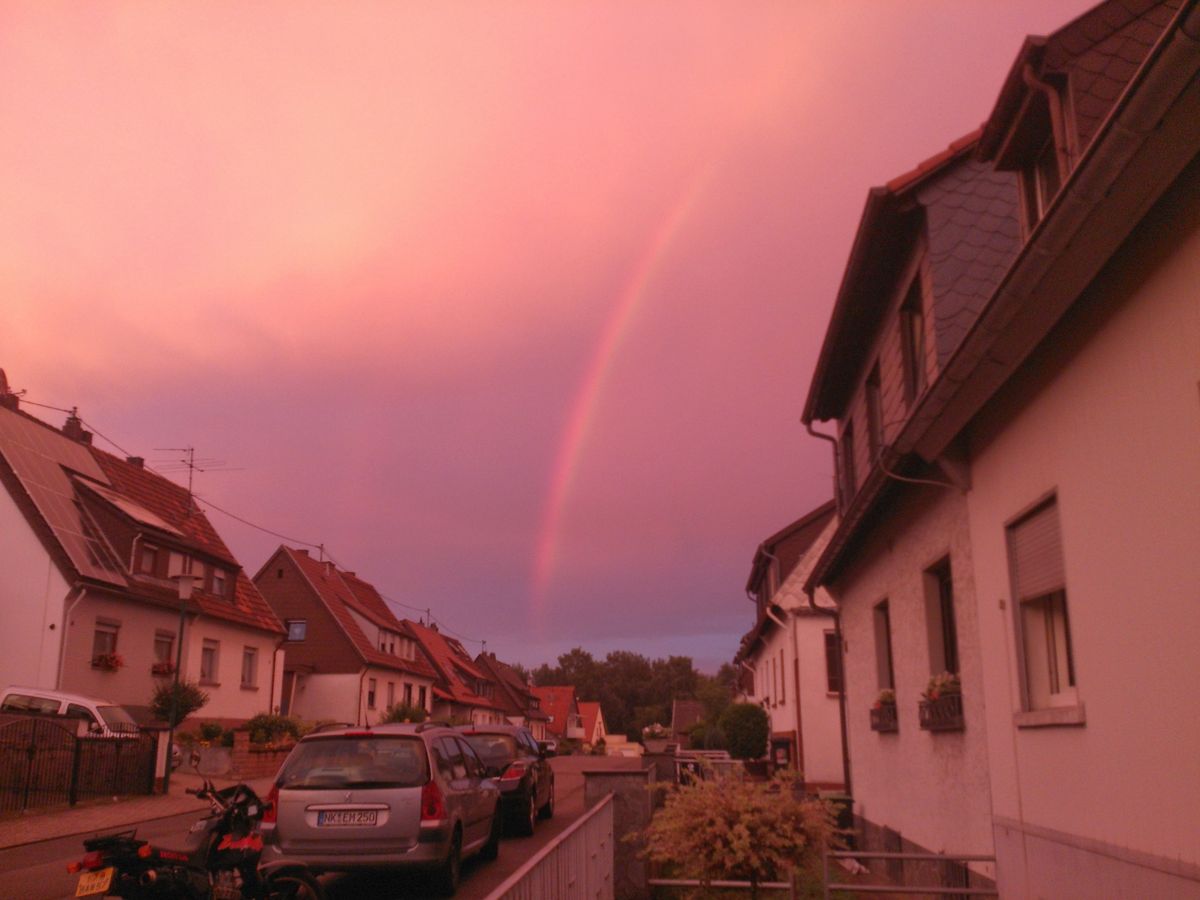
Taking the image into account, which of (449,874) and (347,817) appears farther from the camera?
(449,874)

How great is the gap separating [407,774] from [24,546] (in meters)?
20.9

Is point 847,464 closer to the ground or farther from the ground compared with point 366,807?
farther from the ground

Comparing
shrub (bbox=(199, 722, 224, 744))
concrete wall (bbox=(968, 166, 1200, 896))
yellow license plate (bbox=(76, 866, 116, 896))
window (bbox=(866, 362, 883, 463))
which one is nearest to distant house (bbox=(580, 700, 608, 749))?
shrub (bbox=(199, 722, 224, 744))

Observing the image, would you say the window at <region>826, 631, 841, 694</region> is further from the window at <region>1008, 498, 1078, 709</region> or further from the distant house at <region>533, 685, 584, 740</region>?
the distant house at <region>533, 685, 584, 740</region>

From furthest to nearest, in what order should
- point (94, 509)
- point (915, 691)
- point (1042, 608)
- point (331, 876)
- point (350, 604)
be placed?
point (350, 604), point (94, 509), point (331, 876), point (915, 691), point (1042, 608)

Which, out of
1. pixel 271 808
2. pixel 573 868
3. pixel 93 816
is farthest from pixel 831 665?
pixel 573 868

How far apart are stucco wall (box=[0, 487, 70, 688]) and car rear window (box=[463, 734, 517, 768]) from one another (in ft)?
46.1

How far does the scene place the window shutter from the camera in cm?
678

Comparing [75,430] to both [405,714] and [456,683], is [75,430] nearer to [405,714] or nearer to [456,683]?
[405,714]

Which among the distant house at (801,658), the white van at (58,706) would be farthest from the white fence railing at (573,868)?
the white van at (58,706)

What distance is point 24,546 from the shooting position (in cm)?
2709

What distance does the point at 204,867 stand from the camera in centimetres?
795

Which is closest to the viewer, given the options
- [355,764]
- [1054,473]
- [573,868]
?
[573,868]

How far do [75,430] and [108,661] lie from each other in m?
10.7
